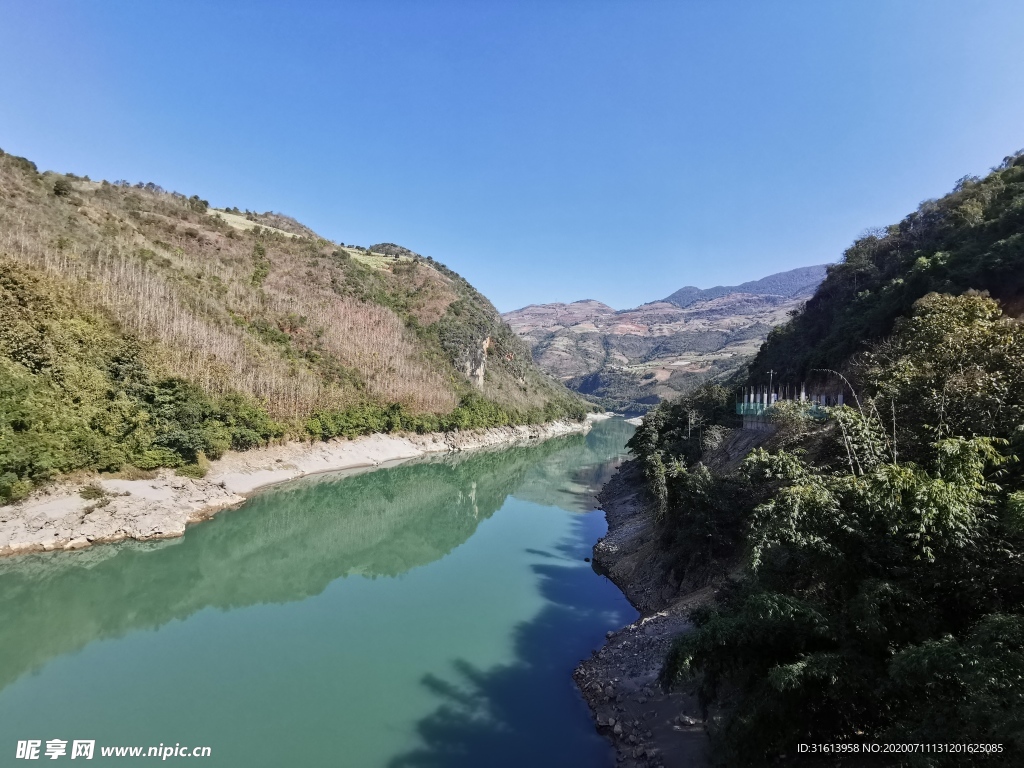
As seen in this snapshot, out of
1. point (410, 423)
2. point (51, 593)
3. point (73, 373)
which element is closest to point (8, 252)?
point (73, 373)

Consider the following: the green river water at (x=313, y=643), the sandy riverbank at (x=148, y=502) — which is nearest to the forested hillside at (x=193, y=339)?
the sandy riverbank at (x=148, y=502)

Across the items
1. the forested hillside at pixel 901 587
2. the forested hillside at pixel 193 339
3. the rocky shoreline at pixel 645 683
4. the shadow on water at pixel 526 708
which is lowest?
the shadow on water at pixel 526 708

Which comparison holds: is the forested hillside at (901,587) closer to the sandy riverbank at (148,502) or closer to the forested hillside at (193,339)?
the sandy riverbank at (148,502)

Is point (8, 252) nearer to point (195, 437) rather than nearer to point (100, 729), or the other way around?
point (195, 437)

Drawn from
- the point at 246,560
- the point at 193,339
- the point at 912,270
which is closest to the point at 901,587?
the point at 246,560

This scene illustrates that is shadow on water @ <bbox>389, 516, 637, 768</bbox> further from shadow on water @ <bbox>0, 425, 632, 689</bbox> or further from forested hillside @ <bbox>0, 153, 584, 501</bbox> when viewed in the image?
forested hillside @ <bbox>0, 153, 584, 501</bbox>

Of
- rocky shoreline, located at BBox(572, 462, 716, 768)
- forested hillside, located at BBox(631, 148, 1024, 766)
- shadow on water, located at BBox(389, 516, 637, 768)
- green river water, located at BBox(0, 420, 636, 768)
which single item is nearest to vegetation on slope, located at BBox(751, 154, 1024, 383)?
forested hillside, located at BBox(631, 148, 1024, 766)
